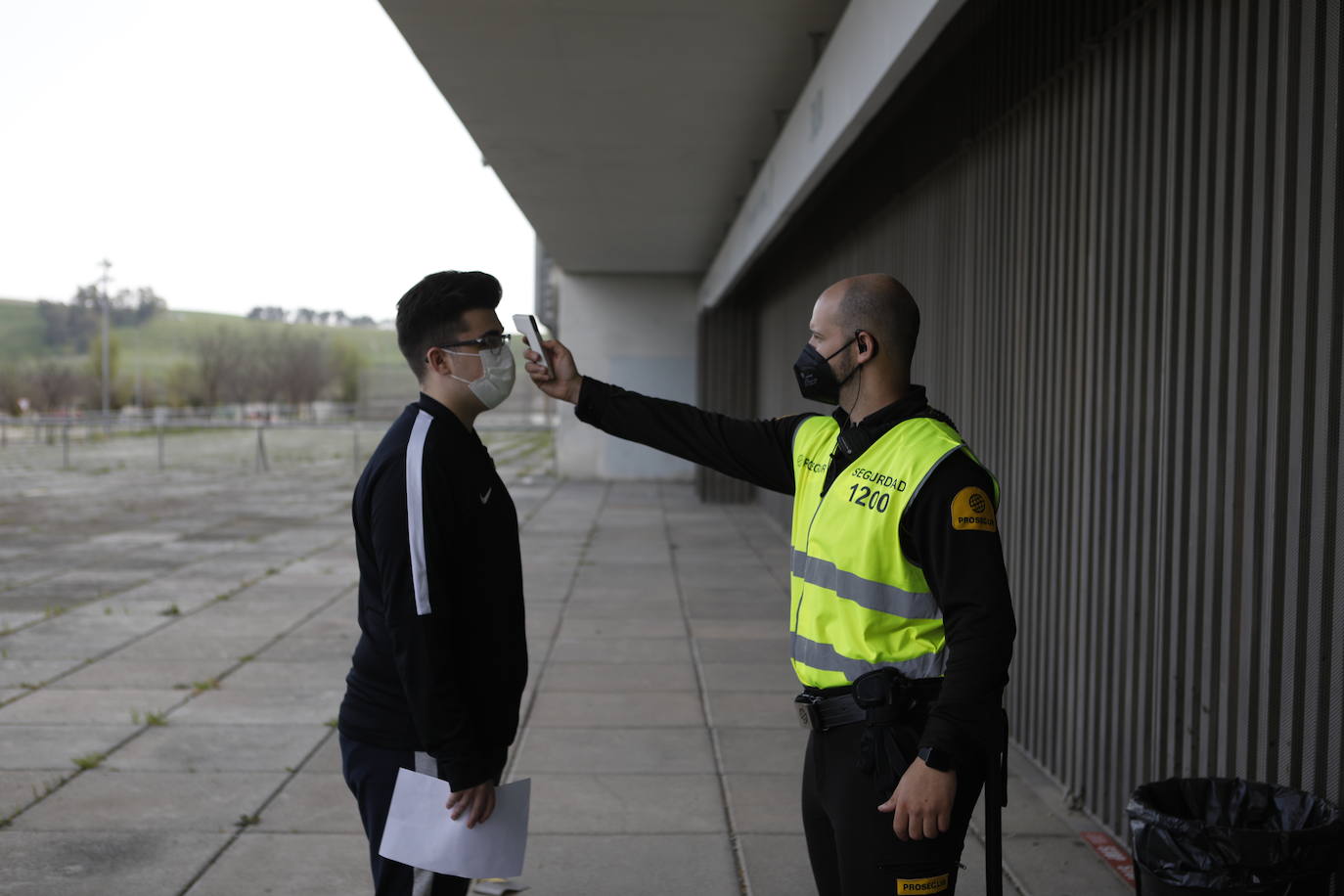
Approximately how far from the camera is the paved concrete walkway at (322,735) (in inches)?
160

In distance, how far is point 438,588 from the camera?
8.09 feet

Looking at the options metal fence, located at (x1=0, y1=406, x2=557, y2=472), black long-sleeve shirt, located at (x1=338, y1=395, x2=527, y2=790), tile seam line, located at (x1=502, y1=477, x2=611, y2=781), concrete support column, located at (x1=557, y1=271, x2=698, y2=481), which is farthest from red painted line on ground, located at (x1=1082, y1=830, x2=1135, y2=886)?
metal fence, located at (x1=0, y1=406, x2=557, y2=472)

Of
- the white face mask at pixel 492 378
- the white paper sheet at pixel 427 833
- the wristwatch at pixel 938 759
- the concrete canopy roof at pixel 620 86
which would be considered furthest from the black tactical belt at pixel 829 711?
the concrete canopy roof at pixel 620 86

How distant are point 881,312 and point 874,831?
1.00 m

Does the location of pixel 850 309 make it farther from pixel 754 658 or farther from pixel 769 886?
pixel 754 658

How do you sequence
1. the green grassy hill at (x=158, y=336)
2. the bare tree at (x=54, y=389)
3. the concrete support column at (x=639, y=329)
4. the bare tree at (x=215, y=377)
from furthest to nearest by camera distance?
1. the green grassy hill at (x=158, y=336)
2. the bare tree at (x=215, y=377)
3. the bare tree at (x=54, y=389)
4. the concrete support column at (x=639, y=329)

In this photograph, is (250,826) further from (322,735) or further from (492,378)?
(492,378)

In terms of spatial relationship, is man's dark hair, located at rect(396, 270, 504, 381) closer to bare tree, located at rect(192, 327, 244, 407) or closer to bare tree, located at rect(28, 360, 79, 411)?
bare tree, located at rect(28, 360, 79, 411)

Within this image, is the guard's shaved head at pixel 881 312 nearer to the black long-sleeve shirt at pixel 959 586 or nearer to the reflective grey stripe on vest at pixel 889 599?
the black long-sleeve shirt at pixel 959 586

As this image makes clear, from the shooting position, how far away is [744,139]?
1020 centimetres

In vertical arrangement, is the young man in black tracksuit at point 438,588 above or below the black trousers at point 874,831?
above

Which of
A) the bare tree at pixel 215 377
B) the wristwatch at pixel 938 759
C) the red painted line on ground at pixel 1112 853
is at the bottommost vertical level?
the red painted line on ground at pixel 1112 853

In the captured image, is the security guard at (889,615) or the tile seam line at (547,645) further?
the tile seam line at (547,645)

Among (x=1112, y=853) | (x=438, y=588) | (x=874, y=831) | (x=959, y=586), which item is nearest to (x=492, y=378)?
(x=438, y=588)
